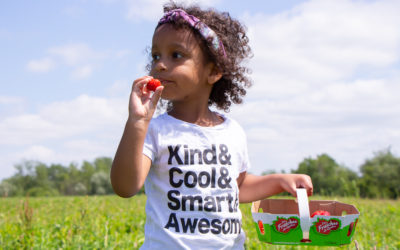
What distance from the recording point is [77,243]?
3.35m

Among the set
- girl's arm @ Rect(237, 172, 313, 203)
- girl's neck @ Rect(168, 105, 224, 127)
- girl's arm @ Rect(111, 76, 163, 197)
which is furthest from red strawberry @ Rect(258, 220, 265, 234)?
girl's arm @ Rect(111, 76, 163, 197)

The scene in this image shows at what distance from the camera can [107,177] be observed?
5797cm

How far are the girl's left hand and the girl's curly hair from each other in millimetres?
588

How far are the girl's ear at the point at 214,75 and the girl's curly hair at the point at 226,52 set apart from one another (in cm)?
2

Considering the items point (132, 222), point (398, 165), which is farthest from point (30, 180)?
point (132, 222)

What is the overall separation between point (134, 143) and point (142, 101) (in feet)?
0.61

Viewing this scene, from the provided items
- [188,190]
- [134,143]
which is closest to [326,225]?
[188,190]

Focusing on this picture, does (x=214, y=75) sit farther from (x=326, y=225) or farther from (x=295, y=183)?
(x=326, y=225)

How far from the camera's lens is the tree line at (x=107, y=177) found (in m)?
43.4

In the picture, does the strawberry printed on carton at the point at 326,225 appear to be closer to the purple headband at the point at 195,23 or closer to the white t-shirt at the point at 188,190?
the white t-shirt at the point at 188,190

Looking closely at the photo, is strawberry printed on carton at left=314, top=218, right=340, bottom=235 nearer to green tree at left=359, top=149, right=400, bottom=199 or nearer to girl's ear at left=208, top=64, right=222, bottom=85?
girl's ear at left=208, top=64, right=222, bottom=85

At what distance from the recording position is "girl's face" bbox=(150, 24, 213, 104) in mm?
1956

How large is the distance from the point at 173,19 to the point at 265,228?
3.58 feet

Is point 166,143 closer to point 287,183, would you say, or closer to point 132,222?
point 287,183
